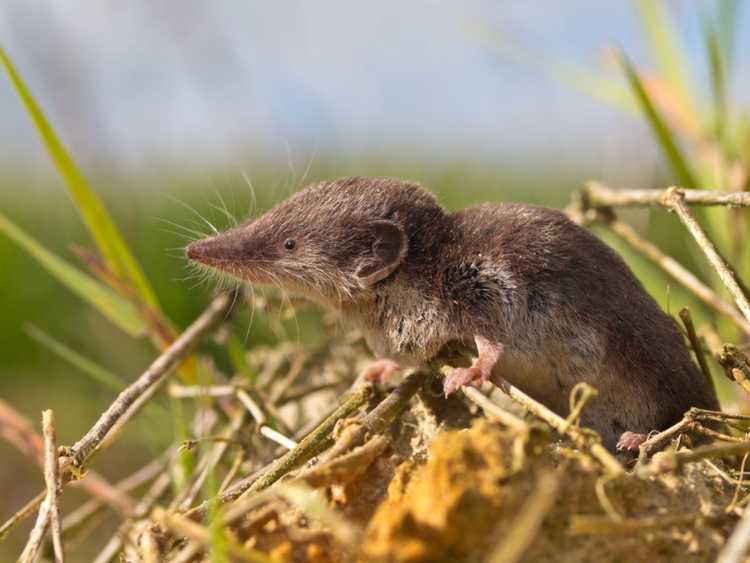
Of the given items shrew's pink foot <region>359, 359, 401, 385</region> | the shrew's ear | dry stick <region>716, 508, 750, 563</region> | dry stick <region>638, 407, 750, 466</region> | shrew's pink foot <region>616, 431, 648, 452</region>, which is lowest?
shrew's pink foot <region>616, 431, 648, 452</region>

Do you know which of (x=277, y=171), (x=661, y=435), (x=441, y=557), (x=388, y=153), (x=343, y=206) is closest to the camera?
(x=441, y=557)

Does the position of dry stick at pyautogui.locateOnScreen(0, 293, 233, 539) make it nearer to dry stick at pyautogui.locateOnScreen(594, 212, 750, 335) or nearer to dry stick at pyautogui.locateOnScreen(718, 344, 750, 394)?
dry stick at pyautogui.locateOnScreen(594, 212, 750, 335)

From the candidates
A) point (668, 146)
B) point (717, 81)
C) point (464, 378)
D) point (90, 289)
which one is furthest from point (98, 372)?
point (717, 81)

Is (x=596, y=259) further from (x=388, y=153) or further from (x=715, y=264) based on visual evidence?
(x=388, y=153)

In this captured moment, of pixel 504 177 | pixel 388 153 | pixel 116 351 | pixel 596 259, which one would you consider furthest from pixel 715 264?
pixel 388 153

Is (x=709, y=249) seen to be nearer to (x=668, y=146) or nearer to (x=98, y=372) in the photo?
(x=668, y=146)

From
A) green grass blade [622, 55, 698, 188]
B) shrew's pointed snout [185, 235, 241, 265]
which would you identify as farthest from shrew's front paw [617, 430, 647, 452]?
shrew's pointed snout [185, 235, 241, 265]
